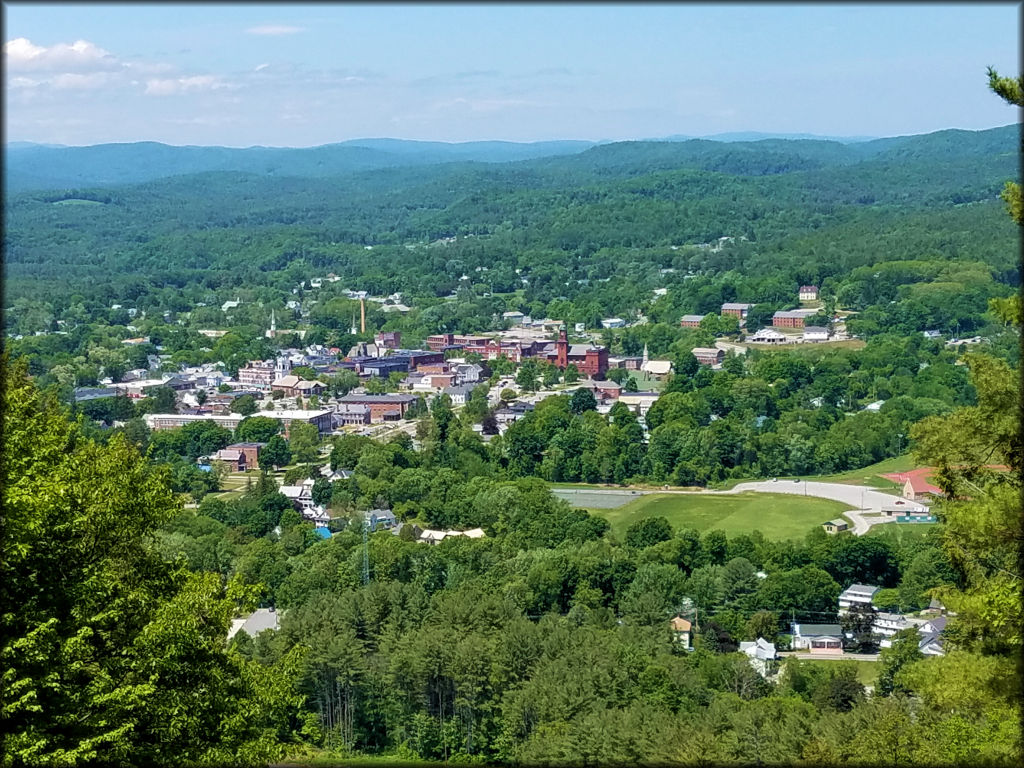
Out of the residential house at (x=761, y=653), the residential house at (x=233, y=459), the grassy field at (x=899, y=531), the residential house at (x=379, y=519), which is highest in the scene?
the residential house at (x=761, y=653)

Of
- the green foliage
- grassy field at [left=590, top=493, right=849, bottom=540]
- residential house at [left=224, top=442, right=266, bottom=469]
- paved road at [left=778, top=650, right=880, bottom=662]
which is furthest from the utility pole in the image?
the green foliage

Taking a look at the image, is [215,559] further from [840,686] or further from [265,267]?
[265,267]

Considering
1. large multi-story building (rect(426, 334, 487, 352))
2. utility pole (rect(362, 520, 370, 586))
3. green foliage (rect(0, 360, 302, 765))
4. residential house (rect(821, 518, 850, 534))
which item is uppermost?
green foliage (rect(0, 360, 302, 765))

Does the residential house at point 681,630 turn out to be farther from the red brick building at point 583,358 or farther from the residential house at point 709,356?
the red brick building at point 583,358

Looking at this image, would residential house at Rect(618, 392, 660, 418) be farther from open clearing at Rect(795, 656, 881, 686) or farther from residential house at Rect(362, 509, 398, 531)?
open clearing at Rect(795, 656, 881, 686)

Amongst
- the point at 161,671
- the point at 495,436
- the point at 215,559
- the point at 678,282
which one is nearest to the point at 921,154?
the point at 678,282

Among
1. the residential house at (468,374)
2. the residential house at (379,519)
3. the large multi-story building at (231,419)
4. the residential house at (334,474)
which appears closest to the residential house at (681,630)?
the residential house at (379,519)
